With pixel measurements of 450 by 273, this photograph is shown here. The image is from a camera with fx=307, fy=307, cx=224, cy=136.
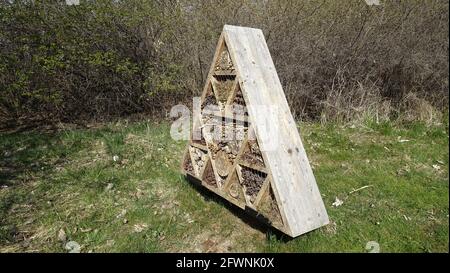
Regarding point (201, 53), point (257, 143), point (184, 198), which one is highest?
point (257, 143)

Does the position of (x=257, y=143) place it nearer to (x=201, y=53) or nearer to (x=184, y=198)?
(x=184, y=198)

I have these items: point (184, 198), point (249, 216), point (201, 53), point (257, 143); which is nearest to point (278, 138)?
point (257, 143)

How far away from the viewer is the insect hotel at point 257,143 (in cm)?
244

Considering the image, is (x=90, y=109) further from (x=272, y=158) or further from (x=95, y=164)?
(x=272, y=158)

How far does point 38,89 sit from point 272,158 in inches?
232

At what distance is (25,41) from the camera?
5.98m

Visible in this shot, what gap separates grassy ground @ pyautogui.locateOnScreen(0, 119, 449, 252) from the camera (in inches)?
Answer: 114

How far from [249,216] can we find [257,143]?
1.03 meters

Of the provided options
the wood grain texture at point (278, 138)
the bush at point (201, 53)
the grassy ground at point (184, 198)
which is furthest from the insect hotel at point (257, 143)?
the bush at point (201, 53)

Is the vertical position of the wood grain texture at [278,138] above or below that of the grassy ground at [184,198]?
above

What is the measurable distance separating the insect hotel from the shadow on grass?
0.06 meters

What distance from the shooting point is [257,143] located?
2.54 metres

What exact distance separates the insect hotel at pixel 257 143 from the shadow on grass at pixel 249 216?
0.21 ft

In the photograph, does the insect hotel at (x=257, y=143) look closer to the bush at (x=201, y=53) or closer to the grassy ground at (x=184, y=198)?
the grassy ground at (x=184, y=198)
